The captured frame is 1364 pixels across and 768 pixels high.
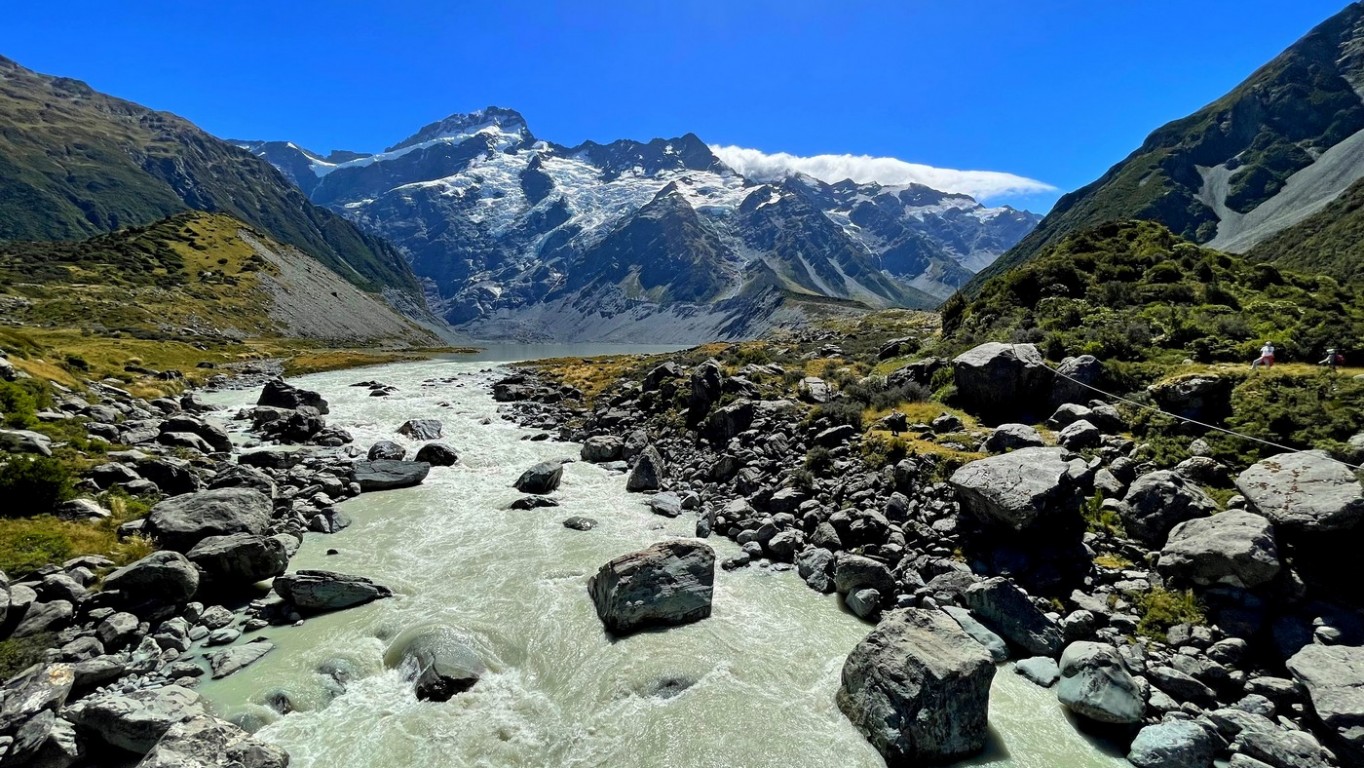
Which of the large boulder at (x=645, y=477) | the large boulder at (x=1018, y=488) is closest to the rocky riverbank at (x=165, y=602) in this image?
the large boulder at (x=645, y=477)

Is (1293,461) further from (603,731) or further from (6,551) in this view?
(6,551)

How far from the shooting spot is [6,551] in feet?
50.4

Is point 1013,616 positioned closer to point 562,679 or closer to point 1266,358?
point 562,679

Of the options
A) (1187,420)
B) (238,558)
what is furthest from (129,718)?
(1187,420)

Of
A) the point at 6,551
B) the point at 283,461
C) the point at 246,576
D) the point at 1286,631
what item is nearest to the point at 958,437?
the point at 1286,631

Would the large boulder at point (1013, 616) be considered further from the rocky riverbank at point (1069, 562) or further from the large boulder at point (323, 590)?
the large boulder at point (323, 590)

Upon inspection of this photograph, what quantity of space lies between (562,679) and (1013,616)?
10974 mm

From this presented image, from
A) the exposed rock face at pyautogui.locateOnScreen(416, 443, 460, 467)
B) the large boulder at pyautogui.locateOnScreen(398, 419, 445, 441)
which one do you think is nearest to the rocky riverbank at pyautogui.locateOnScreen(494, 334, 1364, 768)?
the exposed rock face at pyautogui.locateOnScreen(416, 443, 460, 467)

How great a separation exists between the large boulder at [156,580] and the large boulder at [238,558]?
93 cm

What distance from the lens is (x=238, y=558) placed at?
16.6m

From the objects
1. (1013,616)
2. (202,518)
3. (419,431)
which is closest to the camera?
(1013,616)

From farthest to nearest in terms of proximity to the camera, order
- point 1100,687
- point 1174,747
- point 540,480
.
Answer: point 540,480 < point 1100,687 < point 1174,747

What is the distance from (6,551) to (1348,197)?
21077 centimetres

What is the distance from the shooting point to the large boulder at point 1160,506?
14898 millimetres
